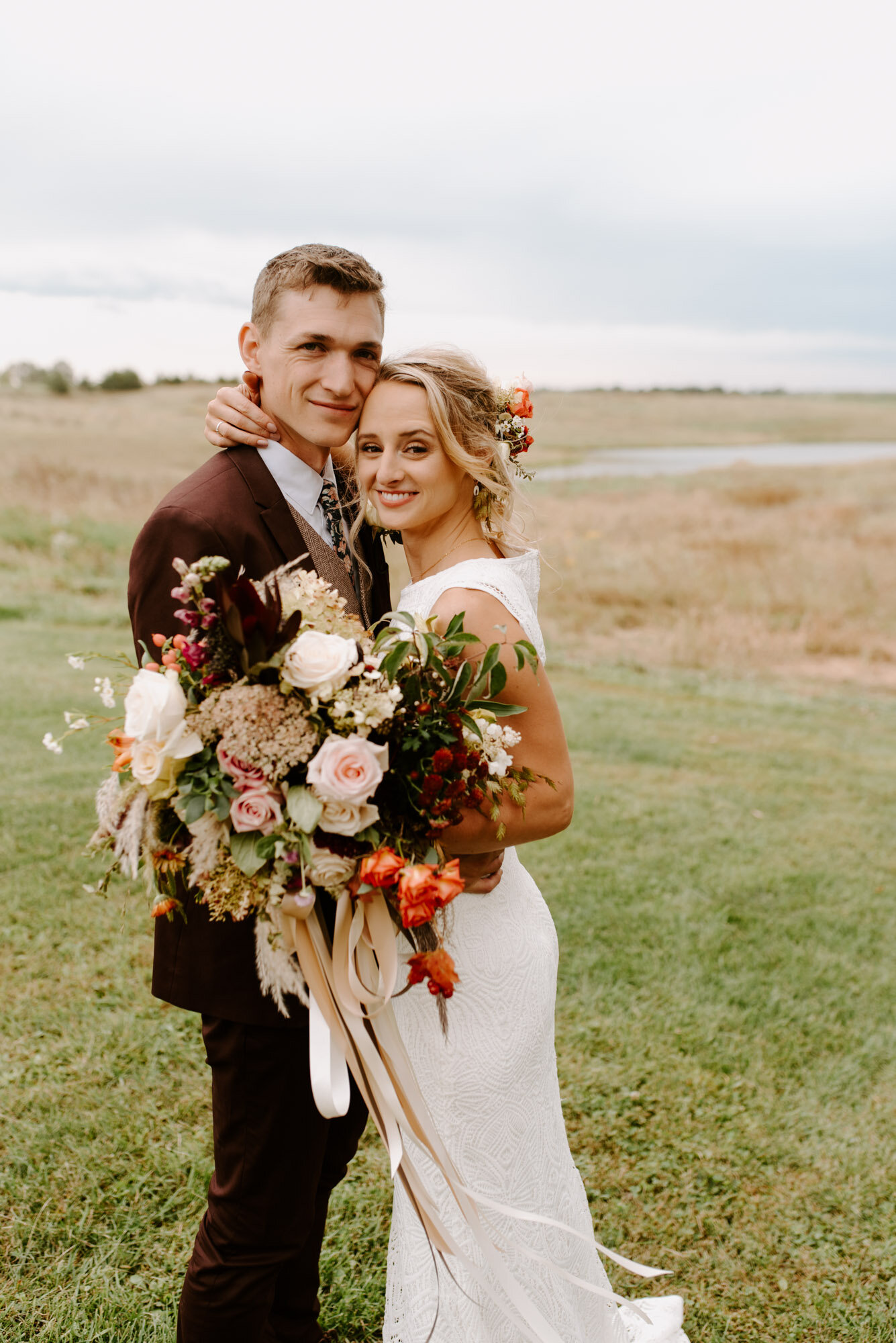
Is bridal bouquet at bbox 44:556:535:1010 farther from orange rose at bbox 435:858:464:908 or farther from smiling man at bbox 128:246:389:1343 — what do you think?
smiling man at bbox 128:246:389:1343

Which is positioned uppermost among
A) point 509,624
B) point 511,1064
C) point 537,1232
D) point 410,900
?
point 509,624

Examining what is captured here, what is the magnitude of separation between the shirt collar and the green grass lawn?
1215 millimetres

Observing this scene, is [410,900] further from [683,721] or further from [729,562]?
[729,562]

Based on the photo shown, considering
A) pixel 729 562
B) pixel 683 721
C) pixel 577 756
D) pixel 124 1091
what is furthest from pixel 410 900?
pixel 729 562

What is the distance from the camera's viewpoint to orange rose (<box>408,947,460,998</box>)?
1.82m

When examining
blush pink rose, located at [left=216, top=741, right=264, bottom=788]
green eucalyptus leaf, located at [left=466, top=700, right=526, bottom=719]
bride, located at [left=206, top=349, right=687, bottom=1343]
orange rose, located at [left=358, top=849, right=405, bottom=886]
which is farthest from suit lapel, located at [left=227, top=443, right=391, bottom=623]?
orange rose, located at [left=358, top=849, right=405, bottom=886]

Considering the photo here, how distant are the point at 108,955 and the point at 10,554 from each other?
1267 cm

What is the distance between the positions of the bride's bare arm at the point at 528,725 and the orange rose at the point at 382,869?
1.90 ft

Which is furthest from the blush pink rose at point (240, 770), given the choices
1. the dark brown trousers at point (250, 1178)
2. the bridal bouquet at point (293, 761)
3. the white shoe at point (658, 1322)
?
the white shoe at point (658, 1322)

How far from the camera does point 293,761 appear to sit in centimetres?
158

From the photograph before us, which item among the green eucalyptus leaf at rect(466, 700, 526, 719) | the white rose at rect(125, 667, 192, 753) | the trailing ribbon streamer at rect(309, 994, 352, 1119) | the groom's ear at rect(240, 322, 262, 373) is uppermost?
the groom's ear at rect(240, 322, 262, 373)

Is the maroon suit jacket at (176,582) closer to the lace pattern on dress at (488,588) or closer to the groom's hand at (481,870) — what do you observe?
the lace pattern on dress at (488,588)

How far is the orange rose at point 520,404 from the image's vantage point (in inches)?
105

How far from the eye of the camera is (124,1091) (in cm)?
381
